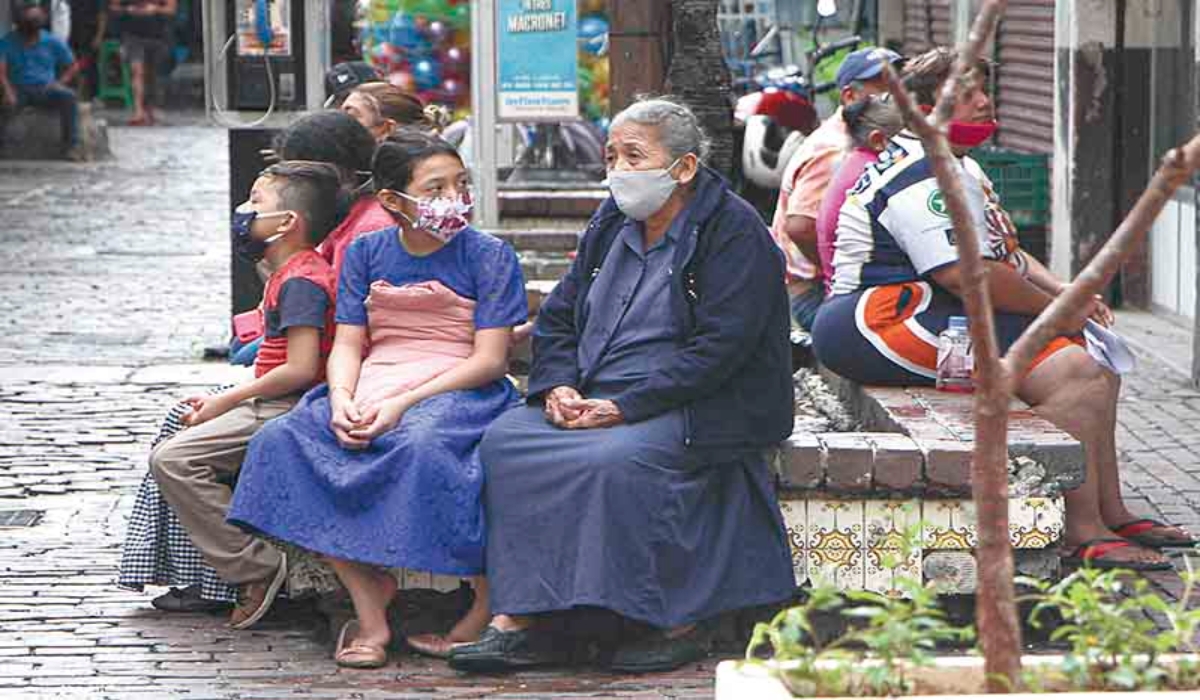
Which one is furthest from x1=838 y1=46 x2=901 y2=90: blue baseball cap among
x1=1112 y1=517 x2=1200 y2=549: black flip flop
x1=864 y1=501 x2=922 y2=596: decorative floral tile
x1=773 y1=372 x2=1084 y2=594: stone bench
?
x1=864 y1=501 x2=922 y2=596: decorative floral tile

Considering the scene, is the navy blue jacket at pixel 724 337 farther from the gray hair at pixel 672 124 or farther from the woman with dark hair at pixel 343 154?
the woman with dark hair at pixel 343 154

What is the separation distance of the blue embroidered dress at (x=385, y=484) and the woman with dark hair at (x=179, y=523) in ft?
1.77

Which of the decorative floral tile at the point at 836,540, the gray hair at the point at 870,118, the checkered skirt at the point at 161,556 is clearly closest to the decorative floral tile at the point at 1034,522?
the decorative floral tile at the point at 836,540

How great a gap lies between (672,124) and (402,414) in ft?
3.44

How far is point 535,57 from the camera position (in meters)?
13.0

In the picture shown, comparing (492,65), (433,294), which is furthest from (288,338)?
(492,65)

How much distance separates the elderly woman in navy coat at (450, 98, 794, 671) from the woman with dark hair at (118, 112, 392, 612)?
0.94 meters

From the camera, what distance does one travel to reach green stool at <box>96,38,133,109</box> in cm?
3216

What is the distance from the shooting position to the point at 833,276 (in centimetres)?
726

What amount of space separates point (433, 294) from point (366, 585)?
0.82 m

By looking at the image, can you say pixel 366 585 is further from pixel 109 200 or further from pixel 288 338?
pixel 109 200

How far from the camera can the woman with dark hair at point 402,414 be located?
5.97m

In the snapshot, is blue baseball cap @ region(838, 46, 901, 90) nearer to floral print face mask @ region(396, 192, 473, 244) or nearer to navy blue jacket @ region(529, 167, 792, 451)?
navy blue jacket @ region(529, 167, 792, 451)

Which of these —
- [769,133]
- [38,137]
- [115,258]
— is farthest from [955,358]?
[38,137]
